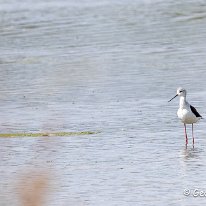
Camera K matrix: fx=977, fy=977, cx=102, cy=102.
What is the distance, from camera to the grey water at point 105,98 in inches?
439

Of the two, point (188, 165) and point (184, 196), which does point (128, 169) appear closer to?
point (188, 165)

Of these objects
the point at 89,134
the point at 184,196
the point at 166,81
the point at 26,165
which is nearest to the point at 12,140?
the point at 89,134

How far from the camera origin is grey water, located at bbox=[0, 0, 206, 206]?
11148mm

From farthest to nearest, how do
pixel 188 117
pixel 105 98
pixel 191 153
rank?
pixel 105 98 → pixel 188 117 → pixel 191 153

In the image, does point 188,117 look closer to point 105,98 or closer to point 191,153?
point 191,153

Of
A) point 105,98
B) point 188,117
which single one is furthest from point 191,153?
point 105,98

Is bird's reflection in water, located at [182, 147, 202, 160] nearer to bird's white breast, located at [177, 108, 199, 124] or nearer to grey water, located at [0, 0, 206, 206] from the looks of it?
grey water, located at [0, 0, 206, 206]

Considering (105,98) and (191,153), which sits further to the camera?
(105,98)

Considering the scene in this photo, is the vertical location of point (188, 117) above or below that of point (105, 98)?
above

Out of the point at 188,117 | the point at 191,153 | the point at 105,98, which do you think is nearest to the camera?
the point at 191,153

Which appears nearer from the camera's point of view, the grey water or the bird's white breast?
the grey water

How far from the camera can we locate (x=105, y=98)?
18.8 m

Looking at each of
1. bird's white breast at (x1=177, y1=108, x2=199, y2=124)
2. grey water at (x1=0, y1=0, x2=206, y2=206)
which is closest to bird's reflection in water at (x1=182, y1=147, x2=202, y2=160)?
grey water at (x1=0, y1=0, x2=206, y2=206)

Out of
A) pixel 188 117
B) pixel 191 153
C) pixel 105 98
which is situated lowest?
pixel 191 153
